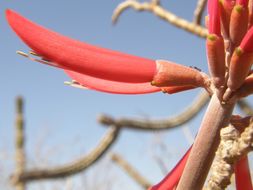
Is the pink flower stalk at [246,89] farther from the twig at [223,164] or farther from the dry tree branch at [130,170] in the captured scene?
the dry tree branch at [130,170]

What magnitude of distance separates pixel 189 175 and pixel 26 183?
252 cm

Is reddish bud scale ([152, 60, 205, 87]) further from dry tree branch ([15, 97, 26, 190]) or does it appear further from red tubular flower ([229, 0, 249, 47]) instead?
dry tree branch ([15, 97, 26, 190])

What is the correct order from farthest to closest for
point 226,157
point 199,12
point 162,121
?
1. point 162,121
2. point 199,12
3. point 226,157

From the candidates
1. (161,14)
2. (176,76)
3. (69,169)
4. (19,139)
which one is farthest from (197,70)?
(19,139)

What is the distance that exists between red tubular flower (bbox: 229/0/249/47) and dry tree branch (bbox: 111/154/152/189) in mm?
2228

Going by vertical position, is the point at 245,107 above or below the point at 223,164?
below

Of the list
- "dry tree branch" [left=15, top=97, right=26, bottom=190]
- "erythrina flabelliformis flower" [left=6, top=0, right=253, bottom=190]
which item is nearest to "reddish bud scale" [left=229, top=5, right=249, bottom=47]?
"erythrina flabelliformis flower" [left=6, top=0, right=253, bottom=190]

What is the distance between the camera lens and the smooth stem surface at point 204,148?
41 cm

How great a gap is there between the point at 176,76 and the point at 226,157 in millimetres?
100

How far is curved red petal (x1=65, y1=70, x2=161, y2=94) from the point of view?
18.9 inches

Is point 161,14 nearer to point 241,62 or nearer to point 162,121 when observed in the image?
point 162,121

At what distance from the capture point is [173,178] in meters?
0.47

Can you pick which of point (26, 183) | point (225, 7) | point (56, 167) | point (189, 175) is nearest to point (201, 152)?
point (189, 175)

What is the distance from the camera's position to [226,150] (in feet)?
1.26
